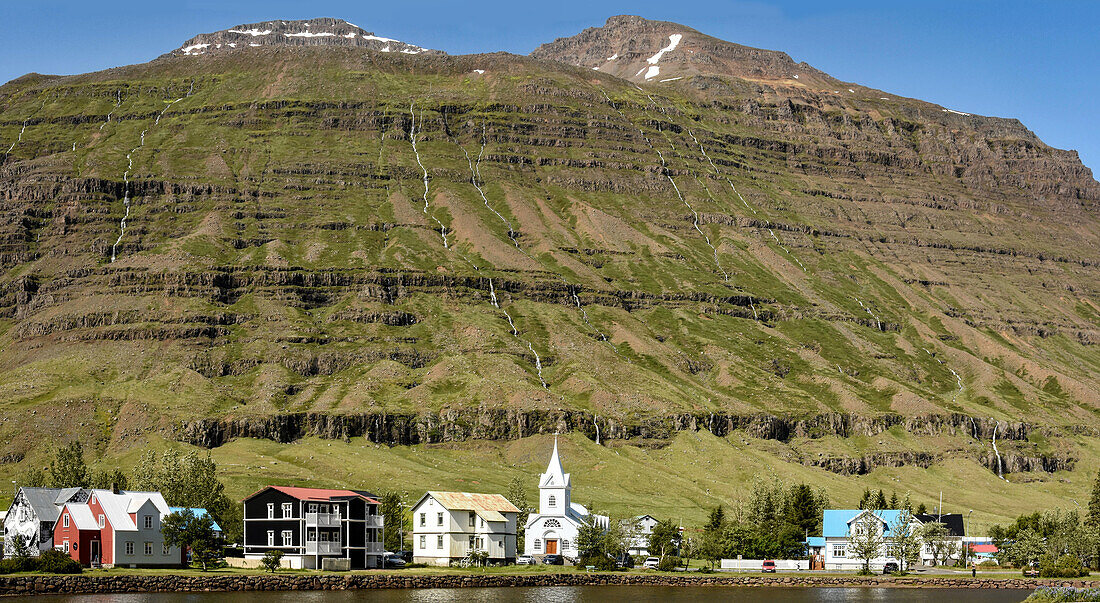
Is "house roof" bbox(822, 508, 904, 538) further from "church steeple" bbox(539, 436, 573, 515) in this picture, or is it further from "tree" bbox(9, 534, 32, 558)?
"tree" bbox(9, 534, 32, 558)

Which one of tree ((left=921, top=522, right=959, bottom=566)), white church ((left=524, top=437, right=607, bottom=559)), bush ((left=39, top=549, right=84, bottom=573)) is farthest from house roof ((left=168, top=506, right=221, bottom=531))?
tree ((left=921, top=522, right=959, bottom=566))

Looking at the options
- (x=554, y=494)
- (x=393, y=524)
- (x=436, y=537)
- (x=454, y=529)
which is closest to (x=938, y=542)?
(x=554, y=494)

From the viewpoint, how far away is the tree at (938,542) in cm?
18675

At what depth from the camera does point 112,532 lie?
142125 mm

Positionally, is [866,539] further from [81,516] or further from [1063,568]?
[81,516]

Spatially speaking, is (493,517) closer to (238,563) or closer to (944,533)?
(238,563)

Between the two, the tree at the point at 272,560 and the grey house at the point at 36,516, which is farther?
the tree at the point at 272,560

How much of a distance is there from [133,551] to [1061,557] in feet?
344

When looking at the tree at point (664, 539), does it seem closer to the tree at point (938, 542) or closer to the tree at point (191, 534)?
the tree at point (938, 542)

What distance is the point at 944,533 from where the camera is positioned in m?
195

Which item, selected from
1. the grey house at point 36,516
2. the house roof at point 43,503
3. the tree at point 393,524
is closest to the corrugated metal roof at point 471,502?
the tree at point 393,524

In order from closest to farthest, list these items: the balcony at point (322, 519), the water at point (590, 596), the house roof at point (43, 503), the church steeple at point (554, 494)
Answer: the water at point (590, 596)
the house roof at point (43, 503)
the balcony at point (322, 519)
the church steeple at point (554, 494)

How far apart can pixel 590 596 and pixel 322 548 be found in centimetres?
2930

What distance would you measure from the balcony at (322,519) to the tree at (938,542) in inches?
3086
